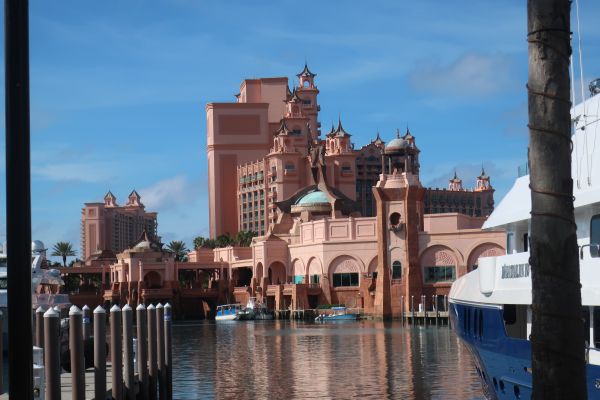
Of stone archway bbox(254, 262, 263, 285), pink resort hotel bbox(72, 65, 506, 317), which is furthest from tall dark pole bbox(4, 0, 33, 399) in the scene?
stone archway bbox(254, 262, 263, 285)

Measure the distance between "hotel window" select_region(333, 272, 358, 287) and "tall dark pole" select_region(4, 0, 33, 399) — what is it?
99.3 meters

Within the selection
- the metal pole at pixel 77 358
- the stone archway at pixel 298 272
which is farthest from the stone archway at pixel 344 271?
the metal pole at pixel 77 358

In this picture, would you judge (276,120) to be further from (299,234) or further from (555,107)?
(555,107)

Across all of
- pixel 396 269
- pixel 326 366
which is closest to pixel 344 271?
pixel 396 269

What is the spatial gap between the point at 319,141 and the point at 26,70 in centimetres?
16977

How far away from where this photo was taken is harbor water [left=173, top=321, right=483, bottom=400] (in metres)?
35.1

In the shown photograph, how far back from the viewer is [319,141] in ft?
584

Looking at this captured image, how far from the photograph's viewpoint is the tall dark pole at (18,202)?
326 inches

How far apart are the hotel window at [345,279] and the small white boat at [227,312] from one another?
11.2 metres

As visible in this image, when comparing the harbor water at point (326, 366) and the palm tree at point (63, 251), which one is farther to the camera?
the palm tree at point (63, 251)

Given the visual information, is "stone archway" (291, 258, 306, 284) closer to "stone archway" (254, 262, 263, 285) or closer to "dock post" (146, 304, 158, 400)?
"stone archway" (254, 262, 263, 285)

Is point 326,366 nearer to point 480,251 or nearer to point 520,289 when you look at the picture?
point 520,289

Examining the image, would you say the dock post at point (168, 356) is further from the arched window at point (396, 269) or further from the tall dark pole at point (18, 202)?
the arched window at point (396, 269)

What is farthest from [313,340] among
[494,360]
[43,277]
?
[494,360]
